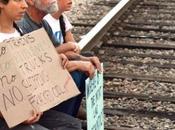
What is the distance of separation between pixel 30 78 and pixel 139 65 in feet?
10.2

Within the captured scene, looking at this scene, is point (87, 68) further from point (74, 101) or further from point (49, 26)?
point (49, 26)

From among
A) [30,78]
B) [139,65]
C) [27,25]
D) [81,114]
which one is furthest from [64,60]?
[139,65]

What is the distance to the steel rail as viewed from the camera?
23.5 ft

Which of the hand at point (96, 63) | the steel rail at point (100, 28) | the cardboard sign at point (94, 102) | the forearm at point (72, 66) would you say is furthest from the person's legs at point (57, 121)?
the steel rail at point (100, 28)

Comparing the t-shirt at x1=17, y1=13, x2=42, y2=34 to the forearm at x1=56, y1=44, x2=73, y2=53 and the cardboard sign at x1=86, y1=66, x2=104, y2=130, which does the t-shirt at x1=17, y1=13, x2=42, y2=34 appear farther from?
the cardboard sign at x1=86, y1=66, x2=104, y2=130

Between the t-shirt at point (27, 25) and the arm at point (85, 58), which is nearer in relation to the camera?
the t-shirt at point (27, 25)

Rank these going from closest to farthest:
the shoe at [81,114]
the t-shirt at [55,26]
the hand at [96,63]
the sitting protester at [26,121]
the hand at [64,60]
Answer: the sitting protester at [26,121], the hand at [64,60], the hand at [96,63], the t-shirt at [55,26], the shoe at [81,114]

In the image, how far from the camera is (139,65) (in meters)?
6.91

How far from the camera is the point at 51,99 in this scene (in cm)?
404

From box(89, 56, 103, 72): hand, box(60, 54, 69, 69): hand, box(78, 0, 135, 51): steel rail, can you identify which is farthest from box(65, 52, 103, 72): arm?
box(78, 0, 135, 51): steel rail

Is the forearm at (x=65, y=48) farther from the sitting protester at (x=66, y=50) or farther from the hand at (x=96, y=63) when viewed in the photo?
the hand at (x=96, y=63)

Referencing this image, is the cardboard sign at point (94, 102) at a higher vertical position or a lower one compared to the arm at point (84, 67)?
lower

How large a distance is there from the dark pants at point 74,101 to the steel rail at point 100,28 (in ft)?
7.22

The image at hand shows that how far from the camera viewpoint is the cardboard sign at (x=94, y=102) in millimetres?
4234
